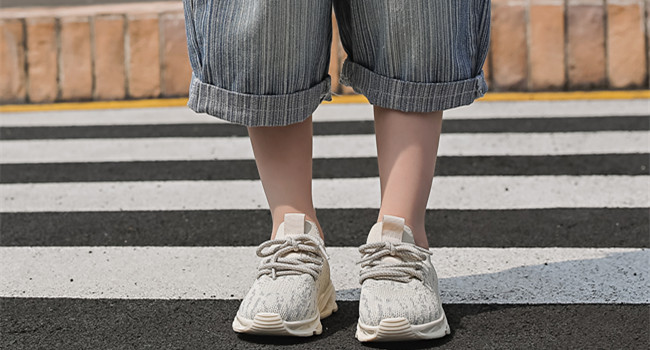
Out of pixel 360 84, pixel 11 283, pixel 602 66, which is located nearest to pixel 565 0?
pixel 602 66

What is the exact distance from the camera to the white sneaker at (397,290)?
161cm

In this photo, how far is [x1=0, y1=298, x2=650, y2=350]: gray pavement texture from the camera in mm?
1648

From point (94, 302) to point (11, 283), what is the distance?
0.93 ft

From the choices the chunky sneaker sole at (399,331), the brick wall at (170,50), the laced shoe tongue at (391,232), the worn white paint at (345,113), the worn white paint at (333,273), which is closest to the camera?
the chunky sneaker sole at (399,331)

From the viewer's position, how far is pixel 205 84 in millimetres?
1673

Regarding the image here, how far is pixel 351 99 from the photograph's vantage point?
4.30 m

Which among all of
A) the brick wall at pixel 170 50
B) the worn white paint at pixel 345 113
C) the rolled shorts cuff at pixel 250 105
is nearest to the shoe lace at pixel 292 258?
the rolled shorts cuff at pixel 250 105

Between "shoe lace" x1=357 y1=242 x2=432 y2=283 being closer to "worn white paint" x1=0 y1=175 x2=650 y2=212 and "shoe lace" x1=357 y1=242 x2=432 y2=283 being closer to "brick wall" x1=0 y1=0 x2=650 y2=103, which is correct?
"worn white paint" x1=0 y1=175 x2=650 y2=212

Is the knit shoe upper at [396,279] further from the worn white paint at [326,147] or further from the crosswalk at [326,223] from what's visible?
the worn white paint at [326,147]

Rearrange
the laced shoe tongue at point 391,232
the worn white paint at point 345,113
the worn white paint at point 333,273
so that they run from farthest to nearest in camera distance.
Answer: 1. the worn white paint at point 345,113
2. the worn white paint at point 333,273
3. the laced shoe tongue at point 391,232

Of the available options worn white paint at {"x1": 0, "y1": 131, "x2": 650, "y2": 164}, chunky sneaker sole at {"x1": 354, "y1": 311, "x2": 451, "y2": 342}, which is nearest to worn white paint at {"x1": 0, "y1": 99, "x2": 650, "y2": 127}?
worn white paint at {"x1": 0, "y1": 131, "x2": 650, "y2": 164}

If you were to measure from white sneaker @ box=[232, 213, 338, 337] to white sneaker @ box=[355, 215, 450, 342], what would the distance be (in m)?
0.09

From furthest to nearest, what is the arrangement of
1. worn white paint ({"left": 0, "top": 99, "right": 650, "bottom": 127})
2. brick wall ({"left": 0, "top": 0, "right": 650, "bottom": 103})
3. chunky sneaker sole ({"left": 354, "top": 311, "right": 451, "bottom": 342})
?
brick wall ({"left": 0, "top": 0, "right": 650, "bottom": 103}) → worn white paint ({"left": 0, "top": 99, "right": 650, "bottom": 127}) → chunky sneaker sole ({"left": 354, "top": 311, "right": 451, "bottom": 342})

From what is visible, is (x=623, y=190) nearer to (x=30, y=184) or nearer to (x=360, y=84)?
(x=360, y=84)
